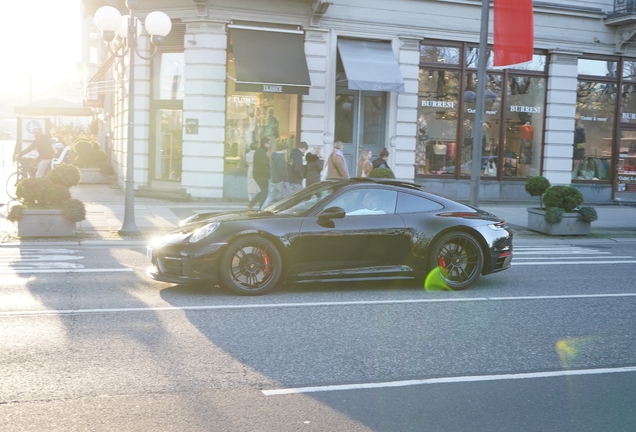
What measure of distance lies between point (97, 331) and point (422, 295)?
155 inches

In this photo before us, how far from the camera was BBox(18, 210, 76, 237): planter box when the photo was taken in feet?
43.1

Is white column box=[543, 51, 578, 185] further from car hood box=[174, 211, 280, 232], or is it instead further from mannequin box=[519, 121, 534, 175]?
car hood box=[174, 211, 280, 232]

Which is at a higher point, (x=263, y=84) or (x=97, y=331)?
(x=263, y=84)

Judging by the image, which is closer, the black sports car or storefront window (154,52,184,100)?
the black sports car

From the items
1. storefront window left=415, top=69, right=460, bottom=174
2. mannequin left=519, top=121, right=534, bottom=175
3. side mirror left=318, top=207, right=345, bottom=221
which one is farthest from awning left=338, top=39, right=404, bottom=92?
side mirror left=318, top=207, right=345, bottom=221

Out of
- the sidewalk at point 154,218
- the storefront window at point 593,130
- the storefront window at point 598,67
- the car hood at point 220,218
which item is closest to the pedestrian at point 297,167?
the sidewalk at point 154,218

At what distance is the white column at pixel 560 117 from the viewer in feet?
78.9

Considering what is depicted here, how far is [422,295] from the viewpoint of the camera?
916 cm

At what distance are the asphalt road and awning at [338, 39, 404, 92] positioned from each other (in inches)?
464

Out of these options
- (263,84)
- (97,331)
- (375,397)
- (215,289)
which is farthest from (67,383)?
(263,84)

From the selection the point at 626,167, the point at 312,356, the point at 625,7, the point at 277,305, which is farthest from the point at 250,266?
the point at 626,167

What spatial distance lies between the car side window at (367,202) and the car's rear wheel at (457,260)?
761 mm

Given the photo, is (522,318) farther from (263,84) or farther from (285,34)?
(285,34)

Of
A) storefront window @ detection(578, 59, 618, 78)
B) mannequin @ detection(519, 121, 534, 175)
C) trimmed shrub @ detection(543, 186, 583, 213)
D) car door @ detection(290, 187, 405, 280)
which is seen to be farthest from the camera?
storefront window @ detection(578, 59, 618, 78)
